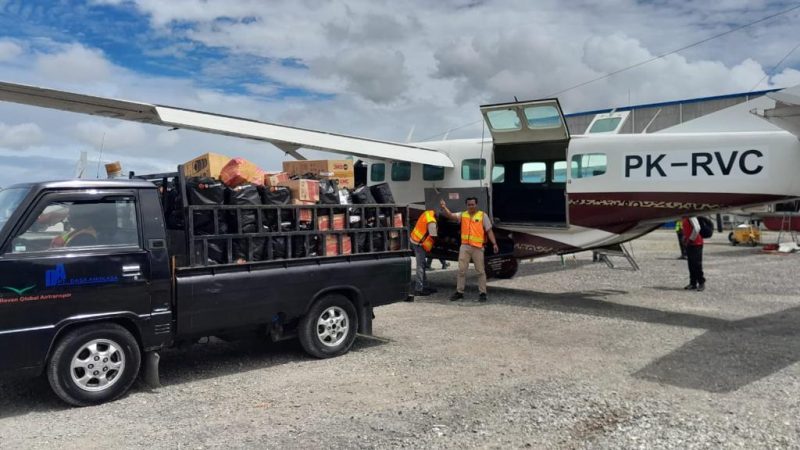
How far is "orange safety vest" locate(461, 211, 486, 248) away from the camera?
1147 cm

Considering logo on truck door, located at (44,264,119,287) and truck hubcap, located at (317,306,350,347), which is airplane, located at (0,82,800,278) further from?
truck hubcap, located at (317,306,350,347)

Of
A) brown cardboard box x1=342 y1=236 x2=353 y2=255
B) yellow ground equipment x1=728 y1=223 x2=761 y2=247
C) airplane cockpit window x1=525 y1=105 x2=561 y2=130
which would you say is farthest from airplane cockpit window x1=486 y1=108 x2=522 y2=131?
yellow ground equipment x1=728 y1=223 x2=761 y2=247

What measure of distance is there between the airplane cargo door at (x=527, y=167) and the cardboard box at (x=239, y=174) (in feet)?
18.6

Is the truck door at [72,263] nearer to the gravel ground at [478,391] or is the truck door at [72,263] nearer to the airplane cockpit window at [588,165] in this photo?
the gravel ground at [478,391]

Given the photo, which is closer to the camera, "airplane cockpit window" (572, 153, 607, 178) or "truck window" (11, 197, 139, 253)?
"truck window" (11, 197, 139, 253)

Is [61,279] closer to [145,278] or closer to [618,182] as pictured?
[145,278]

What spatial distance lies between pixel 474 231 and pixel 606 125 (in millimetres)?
3497

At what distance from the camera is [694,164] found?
10.3 meters

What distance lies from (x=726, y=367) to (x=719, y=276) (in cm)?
945

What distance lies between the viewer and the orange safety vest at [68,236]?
5.42 m

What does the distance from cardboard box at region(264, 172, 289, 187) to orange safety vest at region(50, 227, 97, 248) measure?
2048mm

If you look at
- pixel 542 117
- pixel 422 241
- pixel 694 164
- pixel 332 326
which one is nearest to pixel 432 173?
pixel 422 241

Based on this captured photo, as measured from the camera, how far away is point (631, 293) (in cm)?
1268

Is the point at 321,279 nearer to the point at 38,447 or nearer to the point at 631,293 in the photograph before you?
the point at 38,447
